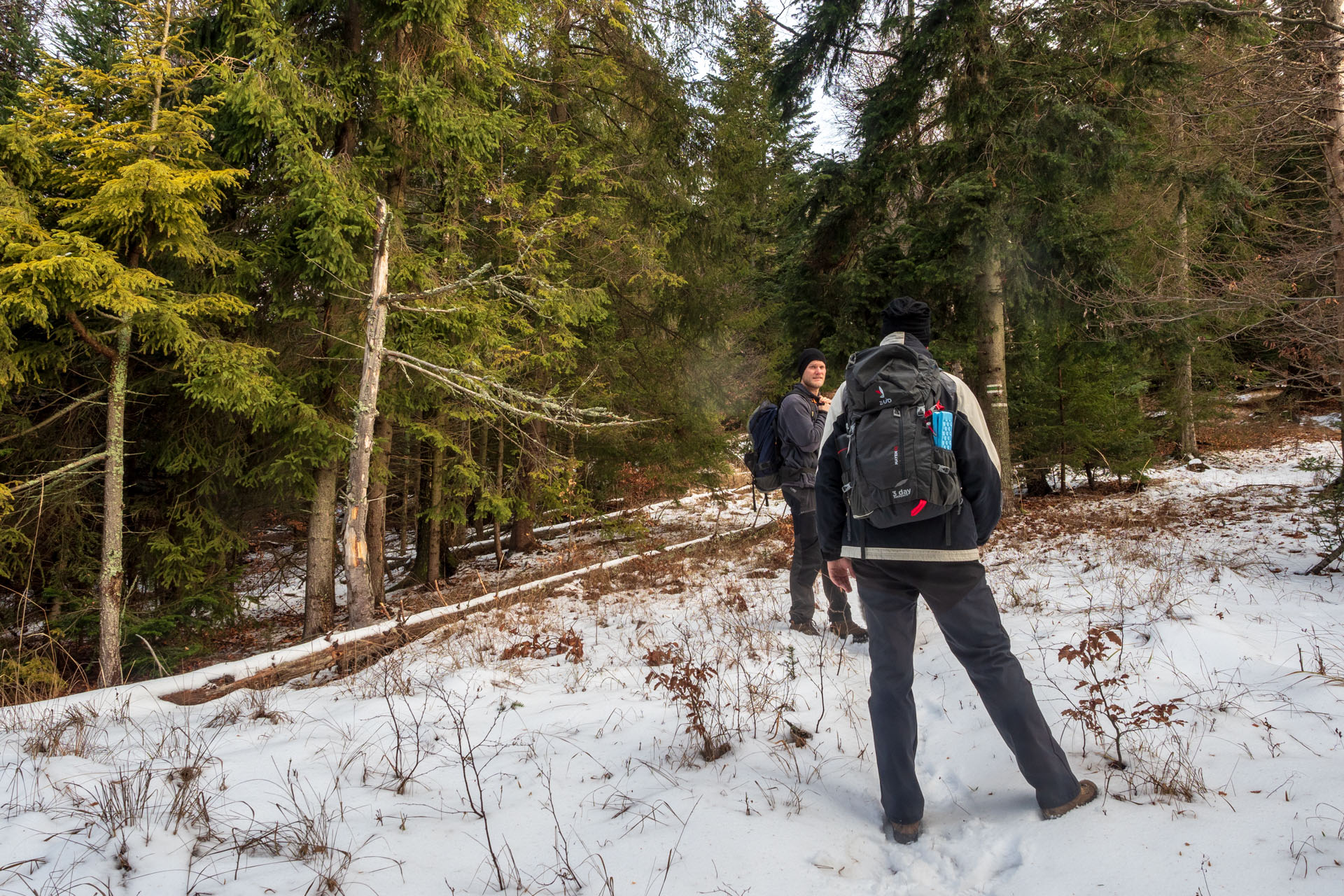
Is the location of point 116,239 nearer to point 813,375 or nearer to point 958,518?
point 813,375

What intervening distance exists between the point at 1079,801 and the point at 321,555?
8817 millimetres

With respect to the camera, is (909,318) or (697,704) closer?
(909,318)

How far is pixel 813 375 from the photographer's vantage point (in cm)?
522

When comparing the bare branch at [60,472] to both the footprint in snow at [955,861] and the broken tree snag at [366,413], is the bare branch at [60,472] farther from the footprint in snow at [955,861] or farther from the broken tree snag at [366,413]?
the footprint in snow at [955,861]

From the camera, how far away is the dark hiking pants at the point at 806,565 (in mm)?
5328

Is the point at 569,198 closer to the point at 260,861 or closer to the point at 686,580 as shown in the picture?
the point at 686,580

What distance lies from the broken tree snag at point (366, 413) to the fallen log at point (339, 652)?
966mm

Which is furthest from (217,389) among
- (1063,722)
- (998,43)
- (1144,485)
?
(1144,485)

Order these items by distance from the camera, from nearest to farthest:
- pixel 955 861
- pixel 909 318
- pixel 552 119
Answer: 1. pixel 955 861
2. pixel 909 318
3. pixel 552 119

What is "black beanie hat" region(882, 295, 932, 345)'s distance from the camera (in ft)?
10.1

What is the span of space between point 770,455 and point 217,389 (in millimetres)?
5763

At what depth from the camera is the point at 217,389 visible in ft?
23.2

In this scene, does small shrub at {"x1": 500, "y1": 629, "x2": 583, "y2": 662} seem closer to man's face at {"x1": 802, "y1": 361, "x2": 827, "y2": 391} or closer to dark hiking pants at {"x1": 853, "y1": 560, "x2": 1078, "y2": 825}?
man's face at {"x1": 802, "y1": 361, "x2": 827, "y2": 391}

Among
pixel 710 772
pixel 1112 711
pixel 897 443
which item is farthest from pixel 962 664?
pixel 710 772
